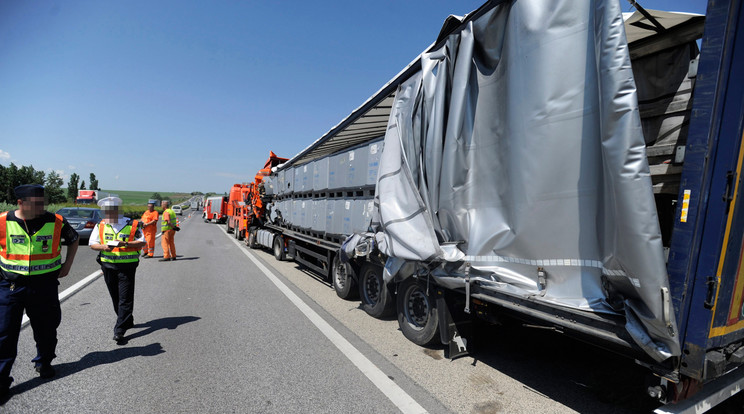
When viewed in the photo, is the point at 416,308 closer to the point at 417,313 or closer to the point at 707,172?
the point at 417,313

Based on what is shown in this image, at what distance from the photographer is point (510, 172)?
124 inches

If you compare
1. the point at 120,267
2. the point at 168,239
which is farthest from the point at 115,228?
the point at 168,239

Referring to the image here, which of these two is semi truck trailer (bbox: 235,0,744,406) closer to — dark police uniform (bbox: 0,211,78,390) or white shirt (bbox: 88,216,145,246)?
white shirt (bbox: 88,216,145,246)

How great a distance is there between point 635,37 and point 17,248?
226 inches

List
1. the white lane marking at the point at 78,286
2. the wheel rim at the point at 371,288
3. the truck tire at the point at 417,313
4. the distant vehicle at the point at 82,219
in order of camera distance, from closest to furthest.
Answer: the truck tire at the point at 417,313, the wheel rim at the point at 371,288, the white lane marking at the point at 78,286, the distant vehicle at the point at 82,219

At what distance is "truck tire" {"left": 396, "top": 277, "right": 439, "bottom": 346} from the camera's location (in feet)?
14.3

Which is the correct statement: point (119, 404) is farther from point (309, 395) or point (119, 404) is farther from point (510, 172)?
point (510, 172)

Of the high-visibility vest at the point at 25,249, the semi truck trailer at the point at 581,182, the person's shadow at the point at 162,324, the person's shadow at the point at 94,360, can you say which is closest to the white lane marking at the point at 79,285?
the person's shadow at the point at 162,324

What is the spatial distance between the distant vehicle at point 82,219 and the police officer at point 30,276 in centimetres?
1221

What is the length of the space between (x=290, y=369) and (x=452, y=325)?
1.73 m

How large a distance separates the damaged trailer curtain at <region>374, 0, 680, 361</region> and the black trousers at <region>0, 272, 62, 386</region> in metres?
3.36

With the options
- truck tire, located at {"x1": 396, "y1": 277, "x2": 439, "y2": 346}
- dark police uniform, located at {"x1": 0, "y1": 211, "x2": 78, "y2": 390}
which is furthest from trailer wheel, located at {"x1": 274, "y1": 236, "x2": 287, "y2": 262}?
dark police uniform, located at {"x1": 0, "y1": 211, "x2": 78, "y2": 390}

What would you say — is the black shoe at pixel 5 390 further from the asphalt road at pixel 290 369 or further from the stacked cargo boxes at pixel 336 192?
the stacked cargo boxes at pixel 336 192

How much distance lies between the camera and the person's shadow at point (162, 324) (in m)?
5.03
